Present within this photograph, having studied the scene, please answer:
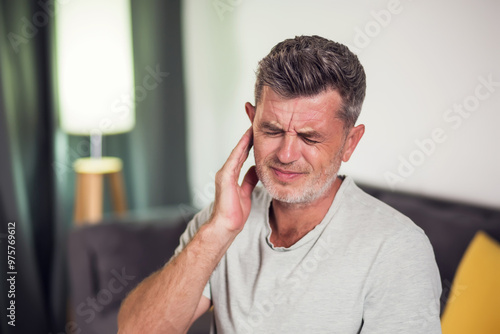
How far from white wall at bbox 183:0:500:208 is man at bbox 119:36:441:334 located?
0.21 metres

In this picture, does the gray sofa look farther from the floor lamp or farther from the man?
the man

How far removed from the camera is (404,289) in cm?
82

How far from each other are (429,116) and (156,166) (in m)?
1.86

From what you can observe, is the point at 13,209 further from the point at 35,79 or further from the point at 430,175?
the point at 430,175

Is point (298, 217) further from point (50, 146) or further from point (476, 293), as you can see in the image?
point (50, 146)

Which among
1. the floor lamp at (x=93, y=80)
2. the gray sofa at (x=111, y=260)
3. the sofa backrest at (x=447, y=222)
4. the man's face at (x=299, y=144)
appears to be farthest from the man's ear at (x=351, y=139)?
the floor lamp at (x=93, y=80)

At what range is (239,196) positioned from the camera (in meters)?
0.99

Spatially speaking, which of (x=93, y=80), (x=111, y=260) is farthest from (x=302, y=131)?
(x=93, y=80)

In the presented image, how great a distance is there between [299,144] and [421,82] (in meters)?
0.39

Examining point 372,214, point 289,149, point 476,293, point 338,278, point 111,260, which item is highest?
point 289,149

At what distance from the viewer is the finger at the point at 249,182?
1033 mm

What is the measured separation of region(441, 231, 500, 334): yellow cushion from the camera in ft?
3.52

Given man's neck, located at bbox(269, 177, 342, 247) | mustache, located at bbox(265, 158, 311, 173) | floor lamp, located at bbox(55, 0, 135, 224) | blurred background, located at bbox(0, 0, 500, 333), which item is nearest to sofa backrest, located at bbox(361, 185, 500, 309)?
blurred background, located at bbox(0, 0, 500, 333)

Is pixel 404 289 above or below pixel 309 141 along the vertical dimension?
below
